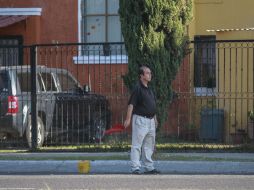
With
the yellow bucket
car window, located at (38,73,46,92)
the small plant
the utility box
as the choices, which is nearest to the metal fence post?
car window, located at (38,73,46,92)

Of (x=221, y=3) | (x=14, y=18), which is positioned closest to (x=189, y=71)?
(x=221, y=3)

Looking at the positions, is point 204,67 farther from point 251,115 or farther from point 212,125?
point 251,115

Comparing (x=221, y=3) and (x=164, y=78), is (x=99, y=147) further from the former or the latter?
(x=221, y=3)

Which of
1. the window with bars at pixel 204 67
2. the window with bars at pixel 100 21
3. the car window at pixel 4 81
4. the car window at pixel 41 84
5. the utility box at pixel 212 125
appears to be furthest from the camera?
the window with bars at pixel 100 21

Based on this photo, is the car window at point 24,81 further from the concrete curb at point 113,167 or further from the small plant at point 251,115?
the small plant at point 251,115

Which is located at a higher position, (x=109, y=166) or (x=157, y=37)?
(x=157, y=37)

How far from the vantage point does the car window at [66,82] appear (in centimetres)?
1656

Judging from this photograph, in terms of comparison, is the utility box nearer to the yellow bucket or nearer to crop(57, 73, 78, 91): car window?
crop(57, 73, 78, 91): car window

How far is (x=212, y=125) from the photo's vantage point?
17203mm

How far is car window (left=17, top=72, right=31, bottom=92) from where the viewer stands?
616 inches

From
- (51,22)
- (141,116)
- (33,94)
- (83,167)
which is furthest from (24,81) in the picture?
(141,116)

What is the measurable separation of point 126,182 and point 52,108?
202 inches

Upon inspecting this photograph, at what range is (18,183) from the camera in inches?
448

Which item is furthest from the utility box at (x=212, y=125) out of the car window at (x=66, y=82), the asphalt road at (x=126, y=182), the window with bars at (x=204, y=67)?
the asphalt road at (x=126, y=182)
